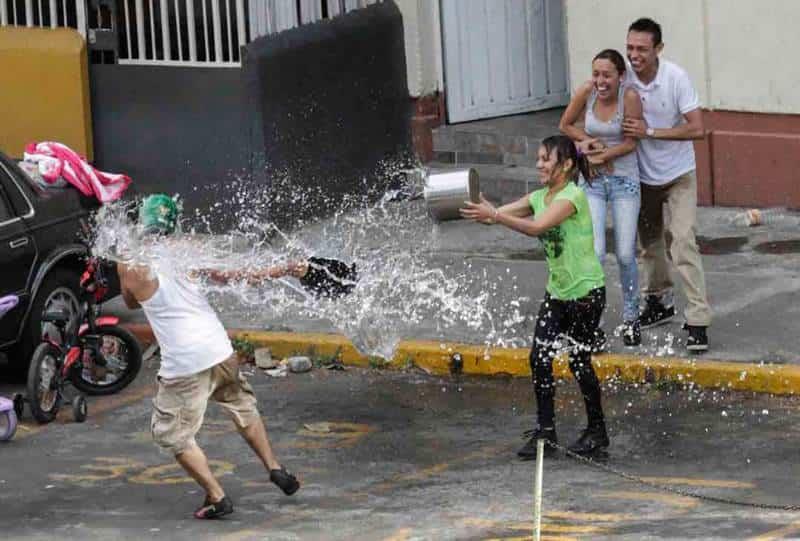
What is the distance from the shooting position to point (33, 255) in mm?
11680

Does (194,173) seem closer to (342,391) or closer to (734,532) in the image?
(342,391)

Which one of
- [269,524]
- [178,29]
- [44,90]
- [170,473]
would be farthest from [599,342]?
[44,90]

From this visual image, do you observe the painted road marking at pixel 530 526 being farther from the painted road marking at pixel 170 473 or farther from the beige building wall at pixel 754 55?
the beige building wall at pixel 754 55

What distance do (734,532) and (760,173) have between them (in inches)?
264

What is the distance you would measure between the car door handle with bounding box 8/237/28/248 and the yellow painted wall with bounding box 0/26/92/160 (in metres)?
3.99

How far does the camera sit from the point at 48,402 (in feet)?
35.7

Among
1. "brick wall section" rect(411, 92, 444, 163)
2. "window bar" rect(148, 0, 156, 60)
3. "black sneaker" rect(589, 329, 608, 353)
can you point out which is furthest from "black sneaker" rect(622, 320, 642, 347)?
"window bar" rect(148, 0, 156, 60)

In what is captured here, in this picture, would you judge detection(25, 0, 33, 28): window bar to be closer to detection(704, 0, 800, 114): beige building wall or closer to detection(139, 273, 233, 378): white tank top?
detection(704, 0, 800, 114): beige building wall

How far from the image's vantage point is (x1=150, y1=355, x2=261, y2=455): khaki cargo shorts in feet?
29.1

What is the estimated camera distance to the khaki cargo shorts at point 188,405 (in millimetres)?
8883

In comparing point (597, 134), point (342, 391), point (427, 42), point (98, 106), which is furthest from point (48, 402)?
point (427, 42)

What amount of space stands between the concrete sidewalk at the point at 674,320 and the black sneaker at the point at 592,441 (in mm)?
1393

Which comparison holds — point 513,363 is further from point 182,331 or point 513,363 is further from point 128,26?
point 128,26

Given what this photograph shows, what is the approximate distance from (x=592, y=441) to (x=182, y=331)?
2107 mm
